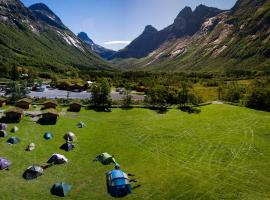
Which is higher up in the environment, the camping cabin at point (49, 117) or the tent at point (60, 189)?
the camping cabin at point (49, 117)

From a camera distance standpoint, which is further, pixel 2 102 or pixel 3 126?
pixel 2 102

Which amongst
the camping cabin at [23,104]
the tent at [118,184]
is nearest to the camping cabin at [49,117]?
the camping cabin at [23,104]

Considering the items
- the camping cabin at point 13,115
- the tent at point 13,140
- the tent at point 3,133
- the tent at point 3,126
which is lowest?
the tent at point 13,140

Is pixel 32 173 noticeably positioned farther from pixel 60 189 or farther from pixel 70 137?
pixel 70 137

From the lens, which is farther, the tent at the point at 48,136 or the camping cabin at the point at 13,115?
the camping cabin at the point at 13,115

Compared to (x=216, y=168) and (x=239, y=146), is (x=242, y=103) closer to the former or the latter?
(x=239, y=146)

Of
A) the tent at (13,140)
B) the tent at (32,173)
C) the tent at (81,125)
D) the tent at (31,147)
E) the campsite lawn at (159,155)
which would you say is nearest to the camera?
the campsite lawn at (159,155)

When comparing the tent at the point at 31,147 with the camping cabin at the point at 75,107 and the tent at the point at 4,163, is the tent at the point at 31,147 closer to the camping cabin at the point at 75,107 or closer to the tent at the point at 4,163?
the tent at the point at 4,163

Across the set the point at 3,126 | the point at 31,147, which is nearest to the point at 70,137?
the point at 31,147
